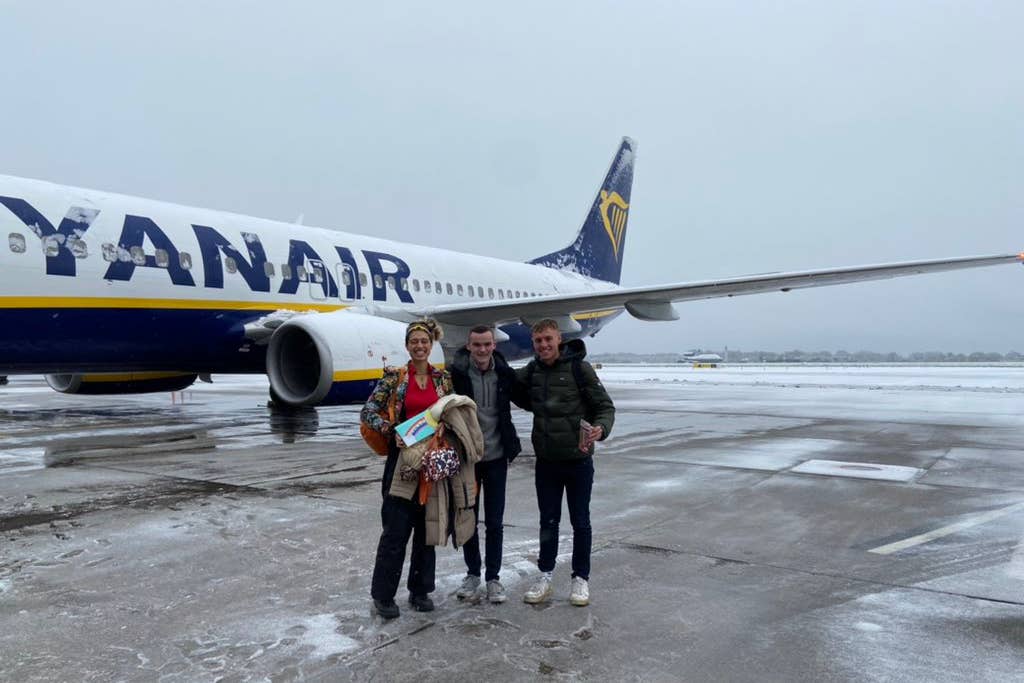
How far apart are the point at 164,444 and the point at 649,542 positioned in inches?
258

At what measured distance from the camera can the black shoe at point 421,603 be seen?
3.26 metres

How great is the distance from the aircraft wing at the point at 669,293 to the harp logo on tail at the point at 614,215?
10.0 metres

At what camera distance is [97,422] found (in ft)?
37.8

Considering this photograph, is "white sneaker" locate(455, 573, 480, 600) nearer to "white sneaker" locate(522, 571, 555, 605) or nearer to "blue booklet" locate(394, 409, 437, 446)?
"white sneaker" locate(522, 571, 555, 605)

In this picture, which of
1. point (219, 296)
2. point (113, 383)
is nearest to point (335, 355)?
point (219, 296)

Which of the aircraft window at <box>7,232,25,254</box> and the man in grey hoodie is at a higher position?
the aircraft window at <box>7,232,25,254</box>

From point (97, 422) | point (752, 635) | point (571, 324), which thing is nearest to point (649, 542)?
point (752, 635)

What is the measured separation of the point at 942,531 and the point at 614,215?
60.1 ft

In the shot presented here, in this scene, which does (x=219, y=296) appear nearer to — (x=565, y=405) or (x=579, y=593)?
(x=565, y=405)

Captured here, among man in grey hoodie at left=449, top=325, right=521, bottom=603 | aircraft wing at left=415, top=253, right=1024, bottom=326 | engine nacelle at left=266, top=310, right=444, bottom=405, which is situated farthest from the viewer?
aircraft wing at left=415, top=253, right=1024, bottom=326

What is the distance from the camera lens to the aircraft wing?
10.9m

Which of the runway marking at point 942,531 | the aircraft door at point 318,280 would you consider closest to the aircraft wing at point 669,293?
the aircraft door at point 318,280

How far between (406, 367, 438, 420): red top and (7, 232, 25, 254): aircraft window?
714 cm

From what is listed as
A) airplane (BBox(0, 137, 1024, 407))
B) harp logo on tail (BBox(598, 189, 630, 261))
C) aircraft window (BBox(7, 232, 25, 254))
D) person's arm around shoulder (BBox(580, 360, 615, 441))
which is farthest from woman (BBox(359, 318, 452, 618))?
harp logo on tail (BBox(598, 189, 630, 261))
